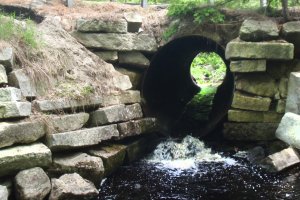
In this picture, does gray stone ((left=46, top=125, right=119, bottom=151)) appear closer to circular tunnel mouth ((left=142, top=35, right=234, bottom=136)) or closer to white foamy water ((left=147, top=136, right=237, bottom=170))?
white foamy water ((left=147, top=136, right=237, bottom=170))

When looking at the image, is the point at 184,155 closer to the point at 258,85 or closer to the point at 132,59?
the point at 258,85

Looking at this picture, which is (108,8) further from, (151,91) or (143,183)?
(143,183)

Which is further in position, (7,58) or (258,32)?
(258,32)

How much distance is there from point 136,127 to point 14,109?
3099 millimetres

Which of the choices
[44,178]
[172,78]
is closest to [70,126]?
[44,178]

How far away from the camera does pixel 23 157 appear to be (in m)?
5.66

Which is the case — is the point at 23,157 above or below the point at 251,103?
below

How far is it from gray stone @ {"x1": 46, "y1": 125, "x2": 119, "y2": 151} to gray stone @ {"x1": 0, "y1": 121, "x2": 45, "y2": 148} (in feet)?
0.79

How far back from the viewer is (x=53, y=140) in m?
6.31

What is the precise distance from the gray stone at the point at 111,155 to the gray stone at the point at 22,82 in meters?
1.56

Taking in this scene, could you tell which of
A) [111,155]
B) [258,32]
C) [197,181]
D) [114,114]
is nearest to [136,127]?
[114,114]

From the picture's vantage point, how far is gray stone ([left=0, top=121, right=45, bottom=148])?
Answer: 5688mm

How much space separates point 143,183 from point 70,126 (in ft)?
5.65

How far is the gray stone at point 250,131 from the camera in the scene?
8766 millimetres
